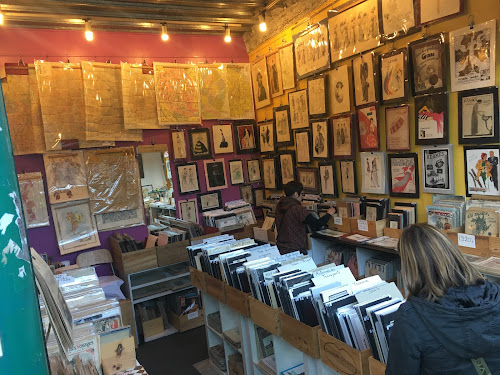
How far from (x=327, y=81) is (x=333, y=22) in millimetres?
635

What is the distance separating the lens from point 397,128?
3.86 metres

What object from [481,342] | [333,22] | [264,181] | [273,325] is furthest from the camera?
[264,181]

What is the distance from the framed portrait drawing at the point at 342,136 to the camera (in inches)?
173

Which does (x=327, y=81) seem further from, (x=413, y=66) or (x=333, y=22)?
(x=413, y=66)

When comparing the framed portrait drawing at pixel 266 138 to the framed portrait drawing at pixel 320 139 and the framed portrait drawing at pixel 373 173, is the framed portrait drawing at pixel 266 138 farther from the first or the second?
the framed portrait drawing at pixel 373 173

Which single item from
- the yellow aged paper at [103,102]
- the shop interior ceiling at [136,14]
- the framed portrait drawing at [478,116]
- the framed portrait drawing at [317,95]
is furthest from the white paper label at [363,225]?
the yellow aged paper at [103,102]

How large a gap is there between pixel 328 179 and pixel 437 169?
1.49m

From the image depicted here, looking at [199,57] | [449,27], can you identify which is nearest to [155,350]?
[199,57]

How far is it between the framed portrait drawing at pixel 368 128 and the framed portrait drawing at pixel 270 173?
1786 millimetres

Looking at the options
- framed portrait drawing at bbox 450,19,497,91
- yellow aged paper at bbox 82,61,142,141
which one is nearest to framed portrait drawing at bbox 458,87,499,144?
framed portrait drawing at bbox 450,19,497,91

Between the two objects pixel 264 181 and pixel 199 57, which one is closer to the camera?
pixel 199 57

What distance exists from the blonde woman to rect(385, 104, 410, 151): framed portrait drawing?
93.9 inches

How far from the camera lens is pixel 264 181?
20.3 ft

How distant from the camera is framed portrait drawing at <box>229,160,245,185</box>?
606 cm
